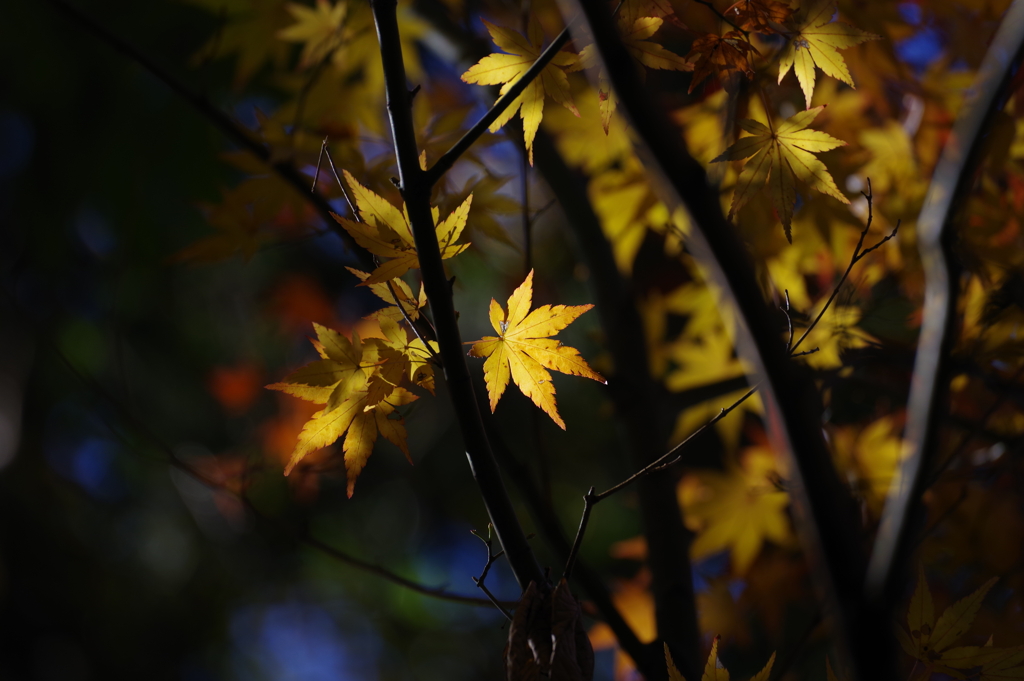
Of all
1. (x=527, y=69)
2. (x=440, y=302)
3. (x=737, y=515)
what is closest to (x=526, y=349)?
(x=440, y=302)

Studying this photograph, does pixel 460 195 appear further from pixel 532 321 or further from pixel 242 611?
pixel 242 611

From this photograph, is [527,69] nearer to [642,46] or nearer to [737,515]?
[642,46]

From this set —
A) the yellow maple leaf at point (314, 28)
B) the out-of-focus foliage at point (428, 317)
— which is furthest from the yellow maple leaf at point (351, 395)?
the yellow maple leaf at point (314, 28)

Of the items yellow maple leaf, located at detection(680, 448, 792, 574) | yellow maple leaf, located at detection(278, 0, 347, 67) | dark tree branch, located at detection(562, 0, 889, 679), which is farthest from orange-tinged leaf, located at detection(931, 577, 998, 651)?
yellow maple leaf, located at detection(278, 0, 347, 67)

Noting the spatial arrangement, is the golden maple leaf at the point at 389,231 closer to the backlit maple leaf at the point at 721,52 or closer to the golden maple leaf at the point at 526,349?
the golden maple leaf at the point at 526,349

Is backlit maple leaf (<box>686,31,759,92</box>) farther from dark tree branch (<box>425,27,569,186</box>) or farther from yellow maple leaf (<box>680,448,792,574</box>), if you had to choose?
yellow maple leaf (<box>680,448,792,574</box>)

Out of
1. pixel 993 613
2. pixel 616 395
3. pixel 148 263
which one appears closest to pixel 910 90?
pixel 616 395
